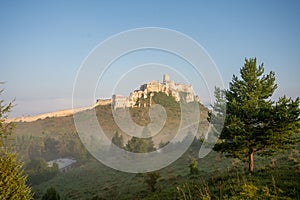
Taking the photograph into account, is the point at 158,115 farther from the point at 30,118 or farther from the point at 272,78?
the point at 30,118

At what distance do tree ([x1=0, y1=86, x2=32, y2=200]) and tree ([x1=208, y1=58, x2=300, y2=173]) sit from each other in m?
14.8

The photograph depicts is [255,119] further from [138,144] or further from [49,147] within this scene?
[49,147]

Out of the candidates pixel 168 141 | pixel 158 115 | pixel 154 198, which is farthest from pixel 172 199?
pixel 168 141

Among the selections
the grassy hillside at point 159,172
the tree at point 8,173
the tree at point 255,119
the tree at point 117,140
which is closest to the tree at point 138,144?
the grassy hillside at point 159,172

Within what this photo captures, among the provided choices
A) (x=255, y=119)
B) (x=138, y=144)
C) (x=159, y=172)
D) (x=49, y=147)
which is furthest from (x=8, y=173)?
(x=49, y=147)

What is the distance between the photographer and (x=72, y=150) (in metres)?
117

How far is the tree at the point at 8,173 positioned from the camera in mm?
7891

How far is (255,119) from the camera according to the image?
60.8 feet

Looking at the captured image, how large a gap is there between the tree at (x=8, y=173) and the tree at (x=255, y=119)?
48.6ft

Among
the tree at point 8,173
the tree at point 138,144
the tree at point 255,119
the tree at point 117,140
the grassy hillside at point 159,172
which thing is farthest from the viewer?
the tree at point 117,140

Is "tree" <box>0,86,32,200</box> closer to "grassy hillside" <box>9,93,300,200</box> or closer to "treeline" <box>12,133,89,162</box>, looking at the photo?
"grassy hillside" <box>9,93,300,200</box>

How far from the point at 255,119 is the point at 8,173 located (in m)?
17.6

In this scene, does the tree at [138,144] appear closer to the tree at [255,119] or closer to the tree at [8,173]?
the tree at [255,119]

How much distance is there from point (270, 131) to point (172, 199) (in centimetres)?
904
